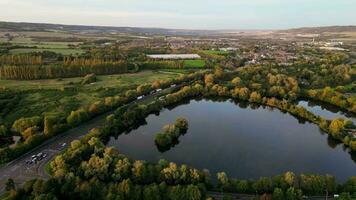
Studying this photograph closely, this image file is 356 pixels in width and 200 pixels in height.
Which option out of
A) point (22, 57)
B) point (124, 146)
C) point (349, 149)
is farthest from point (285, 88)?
point (22, 57)

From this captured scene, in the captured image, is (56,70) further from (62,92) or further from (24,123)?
(24,123)

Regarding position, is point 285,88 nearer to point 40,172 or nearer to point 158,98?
point 158,98

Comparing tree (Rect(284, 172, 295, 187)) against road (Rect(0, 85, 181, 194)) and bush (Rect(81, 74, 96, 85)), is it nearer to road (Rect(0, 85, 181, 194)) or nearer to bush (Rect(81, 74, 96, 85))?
road (Rect(0, 85, 181, 194))

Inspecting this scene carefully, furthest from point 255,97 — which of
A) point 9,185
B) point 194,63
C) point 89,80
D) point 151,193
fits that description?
point 9,185

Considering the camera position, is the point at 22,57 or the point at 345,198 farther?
the point at 22,57

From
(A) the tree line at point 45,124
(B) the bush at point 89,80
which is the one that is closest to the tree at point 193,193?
(A) the tree line at point 45,124
